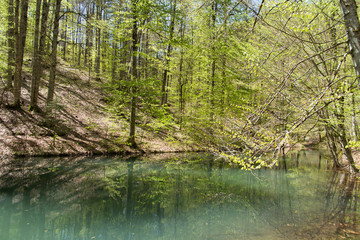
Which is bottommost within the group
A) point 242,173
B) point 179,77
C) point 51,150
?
point 242,173

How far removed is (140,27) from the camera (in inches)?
478

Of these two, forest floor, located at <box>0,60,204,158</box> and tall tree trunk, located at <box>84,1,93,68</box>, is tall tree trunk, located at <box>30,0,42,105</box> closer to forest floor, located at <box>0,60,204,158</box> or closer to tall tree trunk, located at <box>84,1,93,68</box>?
forest floor, located at <box>0,60,204,158</box>

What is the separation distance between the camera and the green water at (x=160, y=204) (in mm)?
4910

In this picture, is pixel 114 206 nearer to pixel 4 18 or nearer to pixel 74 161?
pixel 74 161

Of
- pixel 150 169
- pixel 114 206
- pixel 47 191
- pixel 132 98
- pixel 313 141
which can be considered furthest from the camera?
pixel 313 141

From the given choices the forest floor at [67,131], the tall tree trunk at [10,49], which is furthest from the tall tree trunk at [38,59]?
the tall tree trunk at [10,49]

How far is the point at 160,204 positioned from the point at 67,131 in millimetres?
9368

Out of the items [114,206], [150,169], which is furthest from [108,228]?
[150,169]

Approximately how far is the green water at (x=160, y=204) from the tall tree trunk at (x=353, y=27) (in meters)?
2.47

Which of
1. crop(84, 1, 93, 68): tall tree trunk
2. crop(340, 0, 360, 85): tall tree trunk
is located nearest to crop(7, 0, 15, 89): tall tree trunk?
crop(84, 1, 93, 68): tall tree trunk

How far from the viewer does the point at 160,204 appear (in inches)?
259

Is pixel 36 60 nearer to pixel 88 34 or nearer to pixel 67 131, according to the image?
pixel 67 131

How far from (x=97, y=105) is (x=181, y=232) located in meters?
15.7

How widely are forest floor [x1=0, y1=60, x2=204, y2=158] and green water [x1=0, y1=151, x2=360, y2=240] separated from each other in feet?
4.50
